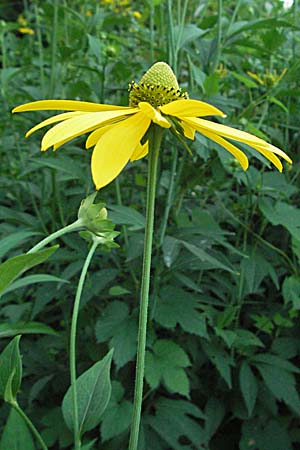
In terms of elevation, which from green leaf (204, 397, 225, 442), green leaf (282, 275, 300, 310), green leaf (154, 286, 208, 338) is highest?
green leaf (282, 275, 300, 310)

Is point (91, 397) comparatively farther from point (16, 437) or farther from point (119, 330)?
point (119, 330)

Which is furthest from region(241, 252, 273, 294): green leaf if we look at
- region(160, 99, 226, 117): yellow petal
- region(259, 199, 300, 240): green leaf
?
region(160, 99, 226, 117): yellow petal

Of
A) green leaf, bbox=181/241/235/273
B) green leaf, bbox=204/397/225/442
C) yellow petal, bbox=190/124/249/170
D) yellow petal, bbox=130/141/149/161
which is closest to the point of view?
yellow petal, bbox=190/124/249/170

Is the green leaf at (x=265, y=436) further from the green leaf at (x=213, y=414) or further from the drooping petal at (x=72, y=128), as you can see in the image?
the drooping petal at (x=72, y=128)

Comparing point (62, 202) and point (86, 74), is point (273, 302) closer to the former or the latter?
point (62, 202)

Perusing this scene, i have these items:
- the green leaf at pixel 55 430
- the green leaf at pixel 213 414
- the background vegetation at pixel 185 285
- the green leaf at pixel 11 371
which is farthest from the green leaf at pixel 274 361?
the green leaf at pixel 11 371

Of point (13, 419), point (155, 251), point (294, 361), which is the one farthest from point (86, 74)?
point (13, 419)

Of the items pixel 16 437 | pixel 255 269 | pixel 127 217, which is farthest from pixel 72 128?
pixel 255 269

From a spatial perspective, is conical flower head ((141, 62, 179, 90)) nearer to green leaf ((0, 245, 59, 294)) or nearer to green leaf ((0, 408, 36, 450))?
green leaf ((0, 245, 59, 294))
